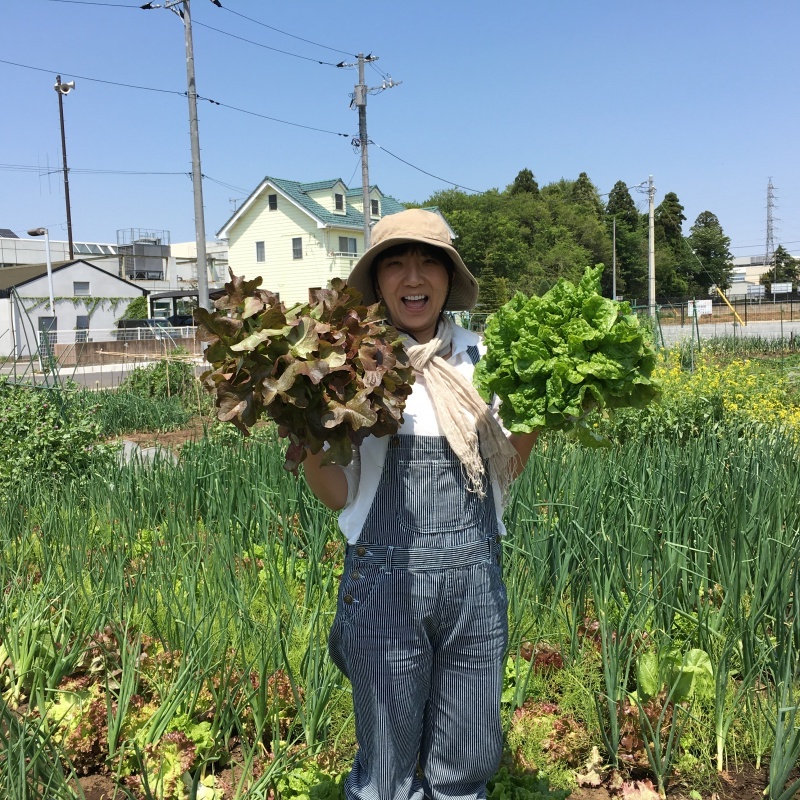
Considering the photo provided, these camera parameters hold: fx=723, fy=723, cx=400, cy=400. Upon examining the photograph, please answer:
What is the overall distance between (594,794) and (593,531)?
3.11ft

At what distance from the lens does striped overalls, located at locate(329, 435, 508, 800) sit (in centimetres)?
161

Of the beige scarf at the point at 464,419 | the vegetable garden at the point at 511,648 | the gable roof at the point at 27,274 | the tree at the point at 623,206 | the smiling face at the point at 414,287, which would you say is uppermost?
the tree at the point at 623,206

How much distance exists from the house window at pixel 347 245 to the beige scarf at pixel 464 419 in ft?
106

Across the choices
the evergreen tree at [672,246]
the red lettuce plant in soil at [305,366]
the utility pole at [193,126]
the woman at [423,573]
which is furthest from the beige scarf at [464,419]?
the evergreen tree at [672,246]

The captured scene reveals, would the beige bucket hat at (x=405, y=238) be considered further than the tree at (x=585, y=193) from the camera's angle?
No

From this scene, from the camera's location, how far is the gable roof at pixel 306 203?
32094 mm

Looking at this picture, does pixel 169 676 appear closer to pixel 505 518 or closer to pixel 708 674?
pixel 505 518

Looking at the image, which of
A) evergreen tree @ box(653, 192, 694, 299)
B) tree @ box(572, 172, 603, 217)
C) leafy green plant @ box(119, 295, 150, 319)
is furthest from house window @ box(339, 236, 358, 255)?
evergreen tree @ box(653, 192, 694, 299)

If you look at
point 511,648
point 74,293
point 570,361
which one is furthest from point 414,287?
point 74,293

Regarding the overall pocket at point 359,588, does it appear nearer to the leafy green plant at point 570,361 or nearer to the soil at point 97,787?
the leafy green plant at point 570,361

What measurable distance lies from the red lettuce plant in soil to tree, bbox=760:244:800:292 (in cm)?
7356

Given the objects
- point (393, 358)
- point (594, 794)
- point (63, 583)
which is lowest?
point (594, 794)

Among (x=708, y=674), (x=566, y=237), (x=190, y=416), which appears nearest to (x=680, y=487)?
(x=708, y=674)

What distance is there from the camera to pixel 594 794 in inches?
84.9
